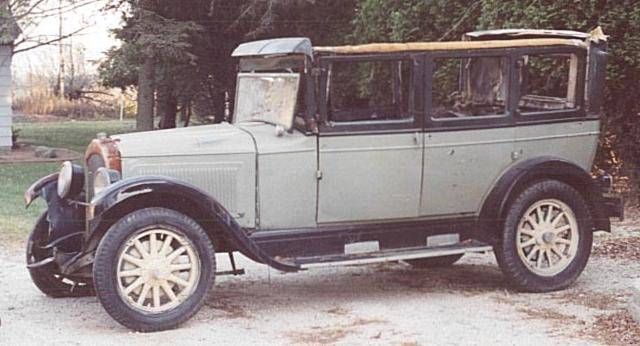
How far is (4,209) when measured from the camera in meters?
11.7

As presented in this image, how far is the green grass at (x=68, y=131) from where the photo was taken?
70.8ft

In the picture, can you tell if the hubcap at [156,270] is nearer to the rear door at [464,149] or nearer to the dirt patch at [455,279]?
the rear door at [464,149]

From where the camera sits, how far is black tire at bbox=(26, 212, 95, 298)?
7352 millimetres

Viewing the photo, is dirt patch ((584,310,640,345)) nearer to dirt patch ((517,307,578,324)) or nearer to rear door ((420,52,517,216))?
dirt patch ((517,307,578,324))

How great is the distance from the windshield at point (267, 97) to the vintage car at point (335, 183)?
0.02 metres

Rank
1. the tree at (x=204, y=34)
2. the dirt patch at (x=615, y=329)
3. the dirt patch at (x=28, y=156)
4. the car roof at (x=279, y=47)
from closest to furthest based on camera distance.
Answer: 1. the dirt patch at (x=615, y=329)
2. the car roof at (x=279, y=47)
3. the tree at (x=204, y=34)
4. the dirt patch at (x=28, y=156)

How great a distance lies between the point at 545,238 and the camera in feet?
24.4

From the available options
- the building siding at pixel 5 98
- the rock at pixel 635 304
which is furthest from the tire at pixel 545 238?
the building siding at pixel 5 98

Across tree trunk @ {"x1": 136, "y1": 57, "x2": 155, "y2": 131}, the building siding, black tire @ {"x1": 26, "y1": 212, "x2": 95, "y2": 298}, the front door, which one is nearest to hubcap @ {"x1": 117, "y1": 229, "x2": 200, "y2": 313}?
the front door

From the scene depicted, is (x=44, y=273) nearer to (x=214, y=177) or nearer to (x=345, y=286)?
(x=214, y=177)

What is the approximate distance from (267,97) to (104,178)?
1.41 m

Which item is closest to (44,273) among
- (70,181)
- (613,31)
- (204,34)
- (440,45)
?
(70,181)

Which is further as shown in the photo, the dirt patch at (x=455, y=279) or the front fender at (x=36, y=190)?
the dirt patch at (x=455, y=279)

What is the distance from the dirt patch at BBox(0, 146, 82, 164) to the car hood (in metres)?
11.2
